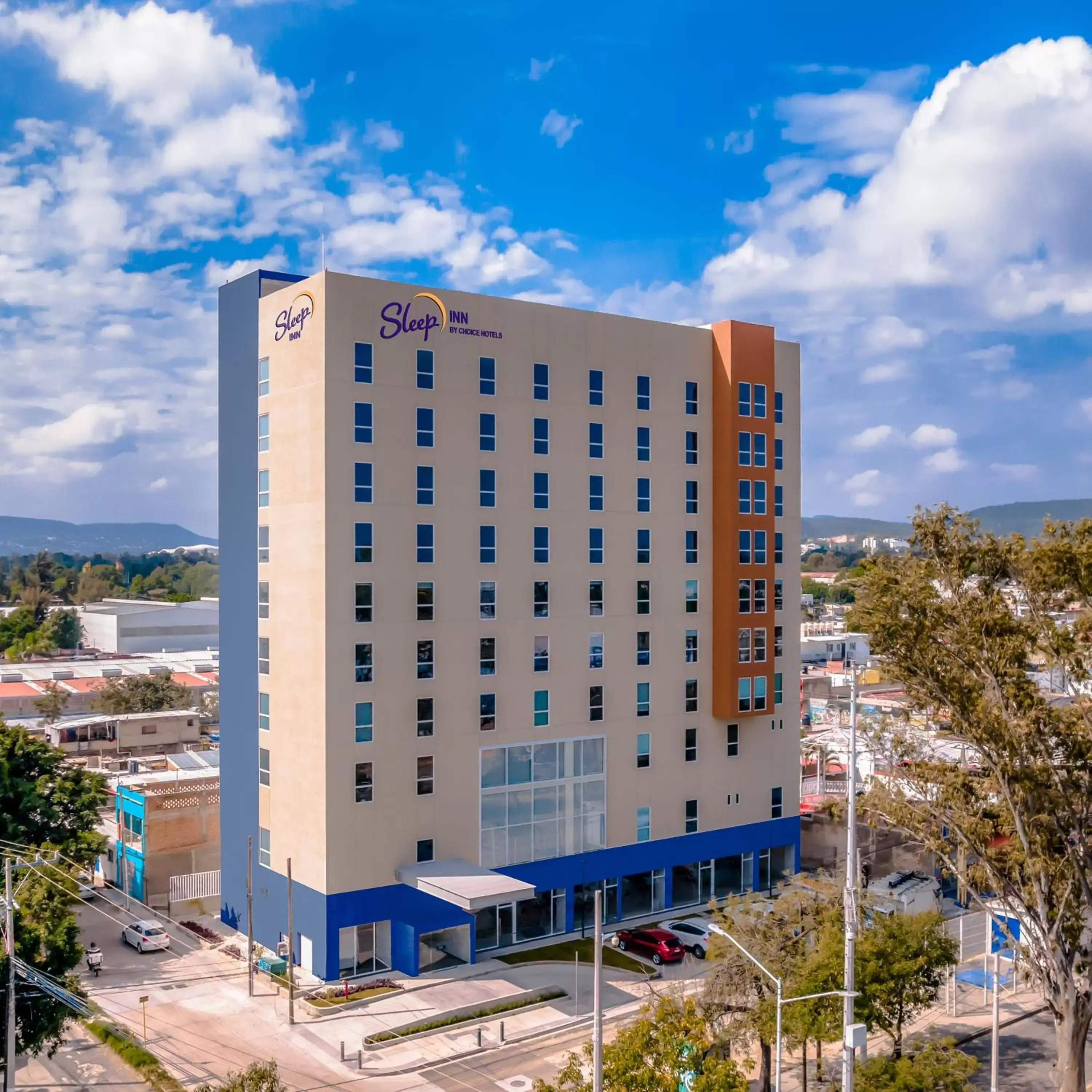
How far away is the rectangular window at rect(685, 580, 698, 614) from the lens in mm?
51781

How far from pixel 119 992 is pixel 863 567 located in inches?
1196

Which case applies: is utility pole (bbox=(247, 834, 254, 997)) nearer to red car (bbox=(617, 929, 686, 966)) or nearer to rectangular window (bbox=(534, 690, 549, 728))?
rectangular window (bbox=(534, 690, 549, 728))

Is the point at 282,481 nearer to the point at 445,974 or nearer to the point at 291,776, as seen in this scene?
the point at 291,776

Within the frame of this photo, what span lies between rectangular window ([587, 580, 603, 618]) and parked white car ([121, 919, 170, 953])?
2215cm

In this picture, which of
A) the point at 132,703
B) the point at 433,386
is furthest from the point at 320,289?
the point at 132,703

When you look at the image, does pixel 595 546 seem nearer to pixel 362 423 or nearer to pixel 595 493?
pixel 595 493

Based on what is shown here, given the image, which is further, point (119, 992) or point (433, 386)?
point (433, 386)

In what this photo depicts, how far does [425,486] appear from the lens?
4425 centimetres

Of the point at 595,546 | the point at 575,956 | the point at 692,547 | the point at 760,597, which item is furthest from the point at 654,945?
the point at 692,547

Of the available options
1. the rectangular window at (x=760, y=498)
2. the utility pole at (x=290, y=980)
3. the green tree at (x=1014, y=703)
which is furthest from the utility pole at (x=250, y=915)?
the rectangular window at (x=760, y=498)

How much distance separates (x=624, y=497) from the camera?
49.8 metres

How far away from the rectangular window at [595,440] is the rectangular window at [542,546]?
4105mm

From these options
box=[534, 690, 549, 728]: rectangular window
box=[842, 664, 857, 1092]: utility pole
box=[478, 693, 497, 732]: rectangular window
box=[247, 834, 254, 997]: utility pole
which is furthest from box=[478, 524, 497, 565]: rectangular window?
box=[842, 664, 857, 1092]: utility pole

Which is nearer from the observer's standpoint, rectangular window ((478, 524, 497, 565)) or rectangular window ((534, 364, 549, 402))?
rectangular window ((478, 524, 497, 565))
